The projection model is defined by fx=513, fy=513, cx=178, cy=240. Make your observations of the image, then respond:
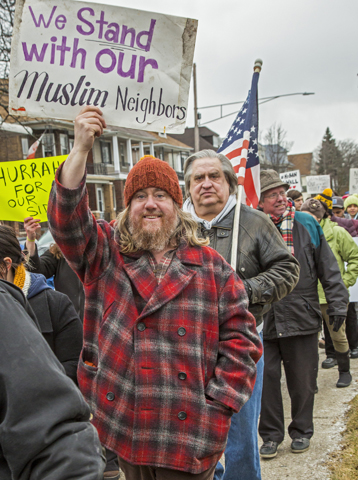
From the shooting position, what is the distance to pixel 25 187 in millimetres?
5070

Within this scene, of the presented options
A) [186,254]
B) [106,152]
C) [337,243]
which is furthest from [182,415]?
[106,152]

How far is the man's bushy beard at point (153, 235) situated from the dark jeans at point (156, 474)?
0.98 meters

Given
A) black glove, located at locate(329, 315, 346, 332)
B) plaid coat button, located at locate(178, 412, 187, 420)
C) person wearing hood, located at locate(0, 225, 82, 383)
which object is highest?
person wearing hood, located at locate(0, 225, 82, 383)

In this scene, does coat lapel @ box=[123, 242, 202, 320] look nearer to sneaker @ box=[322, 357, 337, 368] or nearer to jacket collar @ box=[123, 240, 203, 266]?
jacket collar @ box=[123, 240, 203, 266]

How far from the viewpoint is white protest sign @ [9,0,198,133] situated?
8.85ft

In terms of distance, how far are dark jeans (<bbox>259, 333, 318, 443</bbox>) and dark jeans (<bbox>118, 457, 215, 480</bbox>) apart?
7.09 ft

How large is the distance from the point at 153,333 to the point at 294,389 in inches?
103

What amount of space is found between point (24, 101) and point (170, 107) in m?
0.82

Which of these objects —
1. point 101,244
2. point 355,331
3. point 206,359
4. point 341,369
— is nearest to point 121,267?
point 101,244

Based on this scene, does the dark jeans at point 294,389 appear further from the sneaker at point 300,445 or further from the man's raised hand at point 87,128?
the man's raised hand at point 87,128

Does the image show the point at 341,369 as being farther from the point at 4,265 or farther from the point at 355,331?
the point at 4,265

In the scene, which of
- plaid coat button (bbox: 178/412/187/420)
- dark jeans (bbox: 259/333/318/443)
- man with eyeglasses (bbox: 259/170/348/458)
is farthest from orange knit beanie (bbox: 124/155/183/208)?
dark jeans (bbox: 259/333/318/443)

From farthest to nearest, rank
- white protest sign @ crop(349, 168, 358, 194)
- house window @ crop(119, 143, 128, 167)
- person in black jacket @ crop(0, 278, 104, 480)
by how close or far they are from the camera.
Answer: house window @ crop(119, 143, 128, 167), white protest sign @ crop(349, 168, 358, 194), person in black jacket @ crop(0, 278, 104, 480)

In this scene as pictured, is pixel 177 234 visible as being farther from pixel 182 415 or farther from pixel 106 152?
pixel 106 152
